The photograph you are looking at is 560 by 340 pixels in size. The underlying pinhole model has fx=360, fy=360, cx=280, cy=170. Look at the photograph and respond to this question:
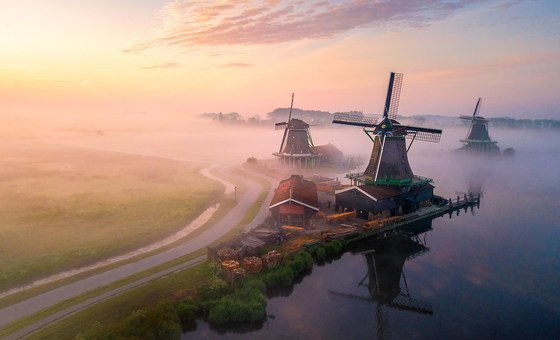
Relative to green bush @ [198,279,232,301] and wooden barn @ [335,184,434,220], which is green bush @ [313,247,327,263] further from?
wooden barn @ [335,184,434,220]

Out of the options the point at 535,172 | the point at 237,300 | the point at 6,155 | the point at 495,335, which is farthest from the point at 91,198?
the point at 535,172

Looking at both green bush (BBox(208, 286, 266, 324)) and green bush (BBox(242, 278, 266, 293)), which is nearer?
green bush (BBox(208, 286, 266, 324))

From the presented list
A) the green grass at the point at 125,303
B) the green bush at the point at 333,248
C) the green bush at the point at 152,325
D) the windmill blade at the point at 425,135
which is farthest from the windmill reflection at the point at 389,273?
the green bush at the point at 152,325

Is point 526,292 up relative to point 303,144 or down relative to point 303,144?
down

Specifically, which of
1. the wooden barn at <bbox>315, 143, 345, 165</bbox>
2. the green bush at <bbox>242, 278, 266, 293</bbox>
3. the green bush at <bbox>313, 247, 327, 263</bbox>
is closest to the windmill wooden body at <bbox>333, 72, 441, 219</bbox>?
the green bush at <bbox>313, 247, 327, 263</bbox>

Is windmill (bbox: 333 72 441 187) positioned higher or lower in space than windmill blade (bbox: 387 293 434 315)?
higher

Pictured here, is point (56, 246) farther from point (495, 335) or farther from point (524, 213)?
point (524, 213)
